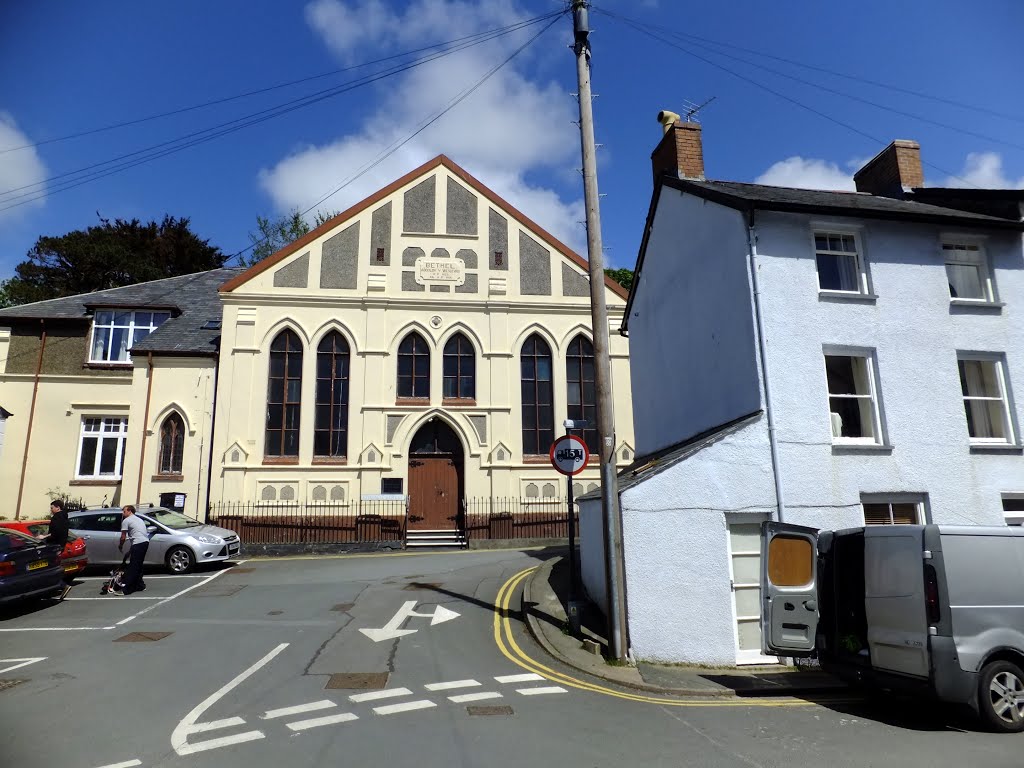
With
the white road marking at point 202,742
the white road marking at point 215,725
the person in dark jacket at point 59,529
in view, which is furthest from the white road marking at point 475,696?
the person in dark jacket at point 59,529

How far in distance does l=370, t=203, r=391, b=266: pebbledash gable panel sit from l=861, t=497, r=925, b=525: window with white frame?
17.2 m

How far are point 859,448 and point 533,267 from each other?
14959mm

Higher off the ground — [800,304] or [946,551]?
[800,304]

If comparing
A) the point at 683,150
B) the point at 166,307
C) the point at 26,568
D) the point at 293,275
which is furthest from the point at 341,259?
the point at 26,568

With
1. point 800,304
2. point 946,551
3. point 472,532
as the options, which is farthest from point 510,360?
point 946,551

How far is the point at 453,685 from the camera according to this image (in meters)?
7.58

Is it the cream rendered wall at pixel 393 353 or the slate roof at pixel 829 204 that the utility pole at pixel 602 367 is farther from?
the cream rendered wall at pixel 393 353

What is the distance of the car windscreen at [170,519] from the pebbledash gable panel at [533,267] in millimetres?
13059

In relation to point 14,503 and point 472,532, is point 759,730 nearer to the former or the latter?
point 472,532

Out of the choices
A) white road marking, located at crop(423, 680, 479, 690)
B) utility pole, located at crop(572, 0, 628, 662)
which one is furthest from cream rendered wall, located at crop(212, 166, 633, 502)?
white road marking, located at crop(423, 680, 479, 690)

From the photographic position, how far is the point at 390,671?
808cm

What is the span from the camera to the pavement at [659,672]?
25.3 feet

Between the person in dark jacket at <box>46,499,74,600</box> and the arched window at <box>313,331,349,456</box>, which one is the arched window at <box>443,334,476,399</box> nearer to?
the arched window at <box>313,331,349,456</box>

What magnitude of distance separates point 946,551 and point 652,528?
357 centimetres
